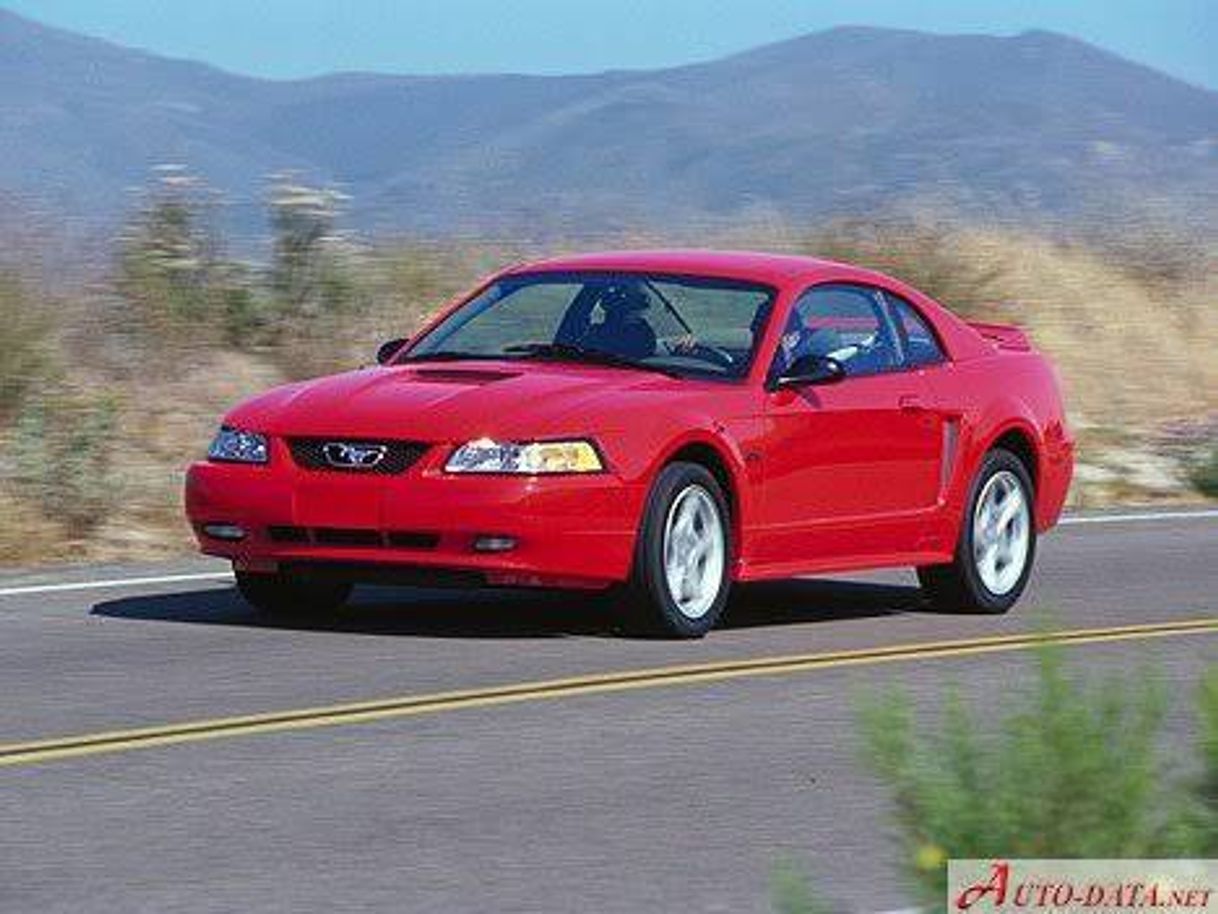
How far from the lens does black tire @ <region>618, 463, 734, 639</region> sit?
13438 millimetres

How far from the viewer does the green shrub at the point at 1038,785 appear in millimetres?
6535

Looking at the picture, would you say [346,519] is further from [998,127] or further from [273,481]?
[998,127]

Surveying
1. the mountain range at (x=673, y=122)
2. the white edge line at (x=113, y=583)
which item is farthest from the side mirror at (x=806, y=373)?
the mountain range at (x=673, y=122)

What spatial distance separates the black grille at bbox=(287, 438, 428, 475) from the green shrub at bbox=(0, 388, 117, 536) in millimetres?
4286

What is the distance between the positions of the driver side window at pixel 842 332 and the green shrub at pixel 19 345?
271 inches

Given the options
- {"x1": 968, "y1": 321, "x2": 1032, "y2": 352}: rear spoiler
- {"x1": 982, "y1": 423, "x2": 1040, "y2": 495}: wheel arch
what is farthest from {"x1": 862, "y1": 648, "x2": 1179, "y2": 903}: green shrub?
{"x1": 968, "y1": 321, "x2": 1032, "y2": 352}: rear spoiler

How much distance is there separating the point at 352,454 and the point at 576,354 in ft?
4.10

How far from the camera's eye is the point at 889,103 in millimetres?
155250

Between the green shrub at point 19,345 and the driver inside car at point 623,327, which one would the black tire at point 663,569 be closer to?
the driver inside car at point 623,327

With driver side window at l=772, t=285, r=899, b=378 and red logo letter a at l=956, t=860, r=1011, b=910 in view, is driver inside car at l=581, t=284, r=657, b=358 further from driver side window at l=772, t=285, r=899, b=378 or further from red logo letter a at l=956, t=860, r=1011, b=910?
red logo letter a at l=956, t=860, r=1011, b=910

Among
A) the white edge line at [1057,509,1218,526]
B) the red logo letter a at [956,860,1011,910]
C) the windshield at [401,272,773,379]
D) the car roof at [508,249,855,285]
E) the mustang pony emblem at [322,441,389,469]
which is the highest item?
the car roof at [508,249,855,285]

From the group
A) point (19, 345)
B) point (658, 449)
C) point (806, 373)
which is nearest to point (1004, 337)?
point (806, 373)

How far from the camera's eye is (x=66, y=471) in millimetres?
17516

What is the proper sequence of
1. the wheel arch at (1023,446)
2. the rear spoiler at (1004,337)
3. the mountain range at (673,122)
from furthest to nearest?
the mountain range at (673,122) → the rear spoiler at (1004,337) → the wheel arch at (1023,446)
